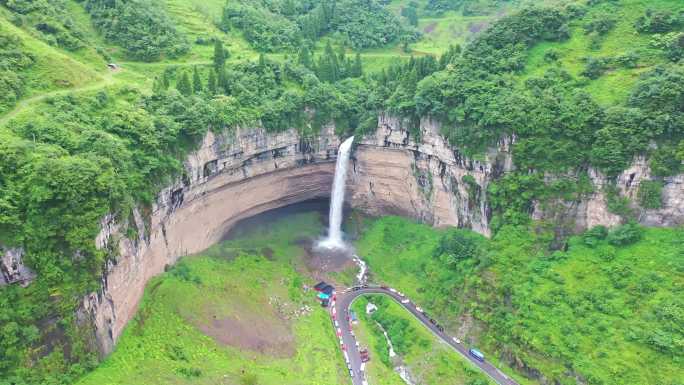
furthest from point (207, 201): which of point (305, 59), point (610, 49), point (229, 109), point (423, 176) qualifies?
point (610, 49)

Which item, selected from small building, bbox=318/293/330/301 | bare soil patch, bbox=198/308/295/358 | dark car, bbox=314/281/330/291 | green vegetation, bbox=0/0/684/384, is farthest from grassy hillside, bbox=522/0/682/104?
bare soil patch, bbox=198/308/295/358

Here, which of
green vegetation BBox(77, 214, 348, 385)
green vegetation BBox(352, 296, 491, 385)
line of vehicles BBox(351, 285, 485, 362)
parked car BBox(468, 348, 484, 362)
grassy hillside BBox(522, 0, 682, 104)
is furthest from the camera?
grassy hillside BBox(522, 0, 682, 104)

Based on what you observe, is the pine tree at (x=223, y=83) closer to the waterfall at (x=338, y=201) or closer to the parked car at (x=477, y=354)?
the waterfall at (x=338, y=201)

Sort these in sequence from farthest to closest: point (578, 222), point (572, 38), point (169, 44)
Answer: point (169, 44), point (572, 38), point (578, 222)

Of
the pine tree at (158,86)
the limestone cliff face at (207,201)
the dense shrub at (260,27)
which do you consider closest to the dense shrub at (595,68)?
the limestone cliff face at (207,201)

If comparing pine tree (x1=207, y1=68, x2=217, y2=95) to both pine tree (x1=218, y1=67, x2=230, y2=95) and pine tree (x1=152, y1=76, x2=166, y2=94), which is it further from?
pine tree (x1=152, y1=76, x2=166, y2=94)

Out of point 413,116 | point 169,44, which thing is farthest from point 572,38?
point 169,44

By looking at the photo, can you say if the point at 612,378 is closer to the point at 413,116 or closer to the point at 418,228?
the point at 418,228
